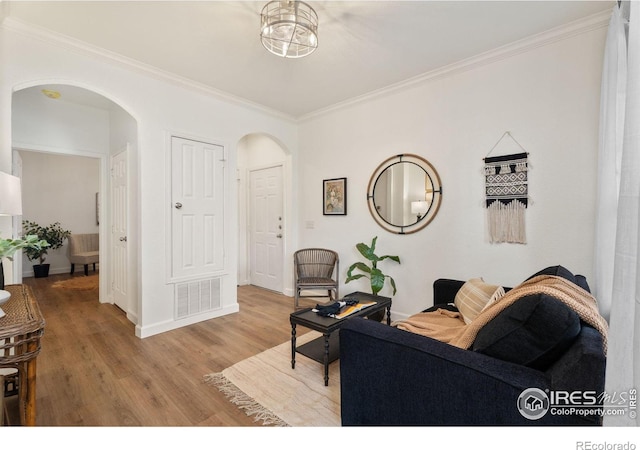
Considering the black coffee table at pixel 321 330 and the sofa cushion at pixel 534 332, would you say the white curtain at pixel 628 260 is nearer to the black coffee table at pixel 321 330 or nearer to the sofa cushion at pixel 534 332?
the sofa cushion at pixel 534 332

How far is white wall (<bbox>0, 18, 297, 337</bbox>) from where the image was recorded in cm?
230

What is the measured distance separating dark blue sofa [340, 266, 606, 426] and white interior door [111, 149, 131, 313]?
10.2 feet

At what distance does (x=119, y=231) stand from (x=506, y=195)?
14.4ft

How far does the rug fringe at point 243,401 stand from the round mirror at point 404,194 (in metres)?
2.31

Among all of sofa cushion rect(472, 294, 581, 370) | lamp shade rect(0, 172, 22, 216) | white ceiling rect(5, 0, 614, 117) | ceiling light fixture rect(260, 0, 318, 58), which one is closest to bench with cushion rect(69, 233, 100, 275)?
white ceiling rect(5, 0, 614, 117)

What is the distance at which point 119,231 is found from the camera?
3699 millimetres

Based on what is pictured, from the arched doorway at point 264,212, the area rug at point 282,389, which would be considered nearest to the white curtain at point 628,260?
the area rug at point 282,389

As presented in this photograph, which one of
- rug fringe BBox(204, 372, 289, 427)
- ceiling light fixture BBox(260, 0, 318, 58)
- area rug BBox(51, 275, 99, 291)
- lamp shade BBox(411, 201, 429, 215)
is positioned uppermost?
ceiling light fixture BBox(260, 0, 318, 58)

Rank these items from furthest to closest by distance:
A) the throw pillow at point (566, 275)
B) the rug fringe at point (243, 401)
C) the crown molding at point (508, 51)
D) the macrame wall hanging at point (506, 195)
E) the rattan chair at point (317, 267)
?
the rattan chair at point (317, 267)
the macrame wall hanging at point (506, 195)
the crown molding at point (508, 51)
the rug fringe at point (243, 401)
the throw pillow at point (566, 275)

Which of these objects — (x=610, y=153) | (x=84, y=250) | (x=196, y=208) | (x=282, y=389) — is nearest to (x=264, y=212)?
(x=196, y=208)

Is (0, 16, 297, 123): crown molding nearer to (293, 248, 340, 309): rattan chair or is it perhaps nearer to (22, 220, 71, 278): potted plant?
(293, 248, 340, 309): rattan chair

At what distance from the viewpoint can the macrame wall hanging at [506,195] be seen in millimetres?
2598

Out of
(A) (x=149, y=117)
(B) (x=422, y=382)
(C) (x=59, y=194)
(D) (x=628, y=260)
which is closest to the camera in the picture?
(D) (x=628, y=260)

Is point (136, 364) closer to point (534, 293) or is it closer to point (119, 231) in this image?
point (119, 231)
